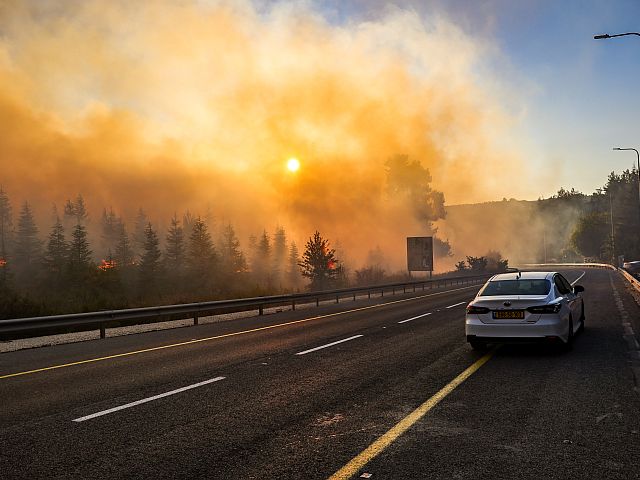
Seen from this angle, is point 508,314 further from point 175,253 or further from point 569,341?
point 175,253

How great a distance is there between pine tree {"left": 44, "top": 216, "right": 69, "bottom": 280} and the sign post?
7506 cm

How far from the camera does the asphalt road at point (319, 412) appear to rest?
4379 mm

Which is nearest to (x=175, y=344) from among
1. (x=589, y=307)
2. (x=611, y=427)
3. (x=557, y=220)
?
(x=611, y=427)

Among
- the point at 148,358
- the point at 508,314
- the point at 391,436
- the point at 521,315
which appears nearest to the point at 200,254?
the point at 148,358

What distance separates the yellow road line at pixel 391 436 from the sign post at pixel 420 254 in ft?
135

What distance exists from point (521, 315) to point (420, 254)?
39.8 metres

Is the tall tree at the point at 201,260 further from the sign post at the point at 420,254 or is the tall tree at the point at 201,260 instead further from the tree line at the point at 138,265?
the sign post at the point at 420,254

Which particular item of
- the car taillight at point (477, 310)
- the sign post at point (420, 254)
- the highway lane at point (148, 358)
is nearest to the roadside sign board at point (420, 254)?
the sign post at point (420, 254)

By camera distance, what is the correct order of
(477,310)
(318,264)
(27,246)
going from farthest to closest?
(27,246) → (318,264) → (477,310)

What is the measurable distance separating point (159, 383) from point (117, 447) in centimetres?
298

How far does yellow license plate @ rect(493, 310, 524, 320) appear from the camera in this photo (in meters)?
9.34

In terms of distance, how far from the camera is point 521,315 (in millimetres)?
9328

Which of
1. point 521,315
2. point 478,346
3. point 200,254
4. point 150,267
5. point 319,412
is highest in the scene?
point 200,254

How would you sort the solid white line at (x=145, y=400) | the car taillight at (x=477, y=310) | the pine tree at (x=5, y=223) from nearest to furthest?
the solid white line at (x=145, y=400), the car taillight at (x=477, y=310), the pine tree at (x=5, y=223)
